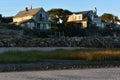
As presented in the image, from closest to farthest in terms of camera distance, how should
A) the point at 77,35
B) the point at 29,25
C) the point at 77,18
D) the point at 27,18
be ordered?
the point at 77,35, the point at 29,25, the point at 27,18, the point at 77,18

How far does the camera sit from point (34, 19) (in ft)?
296

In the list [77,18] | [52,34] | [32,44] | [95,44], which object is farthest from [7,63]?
[77,18]

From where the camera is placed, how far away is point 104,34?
88375mm

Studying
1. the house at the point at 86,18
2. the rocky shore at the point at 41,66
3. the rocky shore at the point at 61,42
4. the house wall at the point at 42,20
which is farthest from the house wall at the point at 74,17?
the rocky shore at the point at 41,66

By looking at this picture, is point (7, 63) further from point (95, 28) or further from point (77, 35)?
point (95, 28)

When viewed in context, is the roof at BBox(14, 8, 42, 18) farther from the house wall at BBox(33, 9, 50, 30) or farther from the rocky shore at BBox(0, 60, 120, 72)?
the rocky shore at BBox(0, 60, 120, 72)

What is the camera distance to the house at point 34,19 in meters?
88.0

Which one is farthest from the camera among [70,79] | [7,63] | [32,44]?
[32,44]

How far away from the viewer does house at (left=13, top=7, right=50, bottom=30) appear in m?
88.0

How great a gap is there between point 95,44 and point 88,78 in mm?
53335

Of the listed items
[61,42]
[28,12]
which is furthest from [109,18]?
[61,42]

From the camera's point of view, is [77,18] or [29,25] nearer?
[29,25]

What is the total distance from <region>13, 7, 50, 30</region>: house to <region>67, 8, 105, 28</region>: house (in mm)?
11787

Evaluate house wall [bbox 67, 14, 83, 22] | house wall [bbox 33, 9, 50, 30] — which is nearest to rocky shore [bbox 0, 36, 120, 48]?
house wall [bbox 33, 9, 50, 30]
